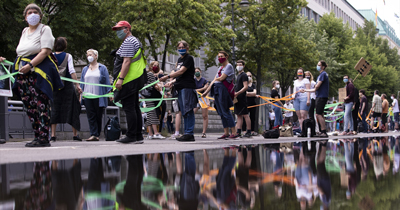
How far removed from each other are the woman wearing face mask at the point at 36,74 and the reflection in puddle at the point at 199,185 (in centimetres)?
253

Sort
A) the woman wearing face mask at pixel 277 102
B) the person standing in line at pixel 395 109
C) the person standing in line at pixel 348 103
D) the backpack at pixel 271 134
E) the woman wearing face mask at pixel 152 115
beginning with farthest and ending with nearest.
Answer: the person standing in line at pixel 395 109 → the woman wearing face mask at pixel 277 102 → the person standing in line at pixel 348 103 → the backpack at pixel 271 134 → the woman wearing face mask at pixel 152 115

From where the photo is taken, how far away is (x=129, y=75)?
26.4 feet

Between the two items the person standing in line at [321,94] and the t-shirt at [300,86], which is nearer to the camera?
the person standing in line at [321,94]

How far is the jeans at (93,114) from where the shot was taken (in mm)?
10344

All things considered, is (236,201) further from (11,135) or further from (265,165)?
(11,135)

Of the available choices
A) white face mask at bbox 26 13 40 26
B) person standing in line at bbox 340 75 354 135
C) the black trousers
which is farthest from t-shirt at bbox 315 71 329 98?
white face mask at bbox 26 13 40 26

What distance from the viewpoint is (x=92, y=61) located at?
1051 cm

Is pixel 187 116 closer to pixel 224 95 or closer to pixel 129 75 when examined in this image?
pixel 129 75

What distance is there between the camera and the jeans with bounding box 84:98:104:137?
1034cm

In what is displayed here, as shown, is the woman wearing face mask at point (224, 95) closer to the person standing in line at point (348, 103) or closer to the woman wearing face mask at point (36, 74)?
the woman wearing face mask at point (36, 74)

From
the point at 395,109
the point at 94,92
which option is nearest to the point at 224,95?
the point at 94,92

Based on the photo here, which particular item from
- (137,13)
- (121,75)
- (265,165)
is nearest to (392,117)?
(137,13)

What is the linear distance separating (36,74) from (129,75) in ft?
5.40

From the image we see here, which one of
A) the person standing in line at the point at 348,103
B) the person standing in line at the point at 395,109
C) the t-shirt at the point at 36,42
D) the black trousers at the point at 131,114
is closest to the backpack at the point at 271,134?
the person standing in line at the point at 348,103
